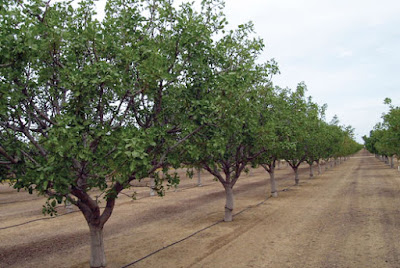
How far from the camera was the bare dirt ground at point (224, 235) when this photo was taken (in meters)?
13.5

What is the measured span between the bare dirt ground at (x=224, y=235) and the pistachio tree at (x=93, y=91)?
406 cm

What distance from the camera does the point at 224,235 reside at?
1738 cm

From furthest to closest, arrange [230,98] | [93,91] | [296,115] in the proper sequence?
[296,115] < [230,98] < [93,91]

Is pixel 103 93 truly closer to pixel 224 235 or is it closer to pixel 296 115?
pixel 224 235

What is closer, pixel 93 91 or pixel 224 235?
pixel 93 91

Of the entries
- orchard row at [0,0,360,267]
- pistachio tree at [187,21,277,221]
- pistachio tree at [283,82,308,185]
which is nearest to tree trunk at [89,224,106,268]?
orchard row at [0,0,360,267]

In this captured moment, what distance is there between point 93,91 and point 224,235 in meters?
11.6

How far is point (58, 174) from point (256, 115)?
14.4 m

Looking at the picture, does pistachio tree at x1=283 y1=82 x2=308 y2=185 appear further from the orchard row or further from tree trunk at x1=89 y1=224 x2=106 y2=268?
tree trunk at x1=89 y1=224 x2=106 y2=268

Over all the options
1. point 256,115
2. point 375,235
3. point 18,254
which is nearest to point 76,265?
point 18,254

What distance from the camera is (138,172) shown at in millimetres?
9172

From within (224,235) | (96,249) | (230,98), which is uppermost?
(230,98)

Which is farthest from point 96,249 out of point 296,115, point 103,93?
point 296,115

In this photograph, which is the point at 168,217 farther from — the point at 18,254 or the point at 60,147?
the point at 60,147
